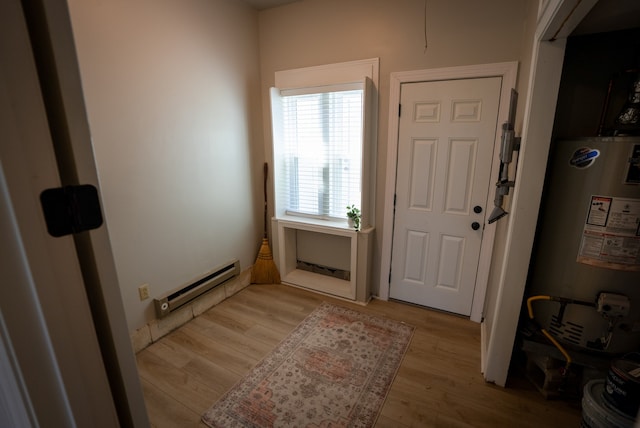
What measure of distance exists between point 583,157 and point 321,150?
6.77 feet

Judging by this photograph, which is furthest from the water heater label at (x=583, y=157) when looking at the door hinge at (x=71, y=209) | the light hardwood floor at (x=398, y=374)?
the door hinge at (x=71, y=209)

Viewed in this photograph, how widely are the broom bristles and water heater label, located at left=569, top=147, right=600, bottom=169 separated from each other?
106 inches

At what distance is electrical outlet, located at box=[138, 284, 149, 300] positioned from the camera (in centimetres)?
221

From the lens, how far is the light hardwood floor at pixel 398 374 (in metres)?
1.70

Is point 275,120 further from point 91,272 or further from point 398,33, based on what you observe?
point 91,272

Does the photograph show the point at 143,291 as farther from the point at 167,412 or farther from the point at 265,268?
the point at 265,268

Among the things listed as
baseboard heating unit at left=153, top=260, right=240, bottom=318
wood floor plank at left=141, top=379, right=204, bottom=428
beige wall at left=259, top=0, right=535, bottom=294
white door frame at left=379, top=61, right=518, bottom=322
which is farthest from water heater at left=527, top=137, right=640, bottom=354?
baseboard heating unit at left=153, top=260, right=240, bottom=318

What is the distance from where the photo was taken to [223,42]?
2662 mm

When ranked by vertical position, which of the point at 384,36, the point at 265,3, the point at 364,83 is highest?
the point at 265,3

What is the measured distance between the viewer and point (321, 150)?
3.01m

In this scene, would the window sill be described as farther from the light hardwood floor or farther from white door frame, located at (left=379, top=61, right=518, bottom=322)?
the light hardwood floor

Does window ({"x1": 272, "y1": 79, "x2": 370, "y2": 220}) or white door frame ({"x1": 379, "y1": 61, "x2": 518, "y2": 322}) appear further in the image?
window ({"x1": 272, "y1": 79, "x2": 370, "y2": 220})

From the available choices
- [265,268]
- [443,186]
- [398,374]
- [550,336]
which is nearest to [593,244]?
[550,336]

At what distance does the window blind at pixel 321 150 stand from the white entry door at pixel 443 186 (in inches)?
18.3
